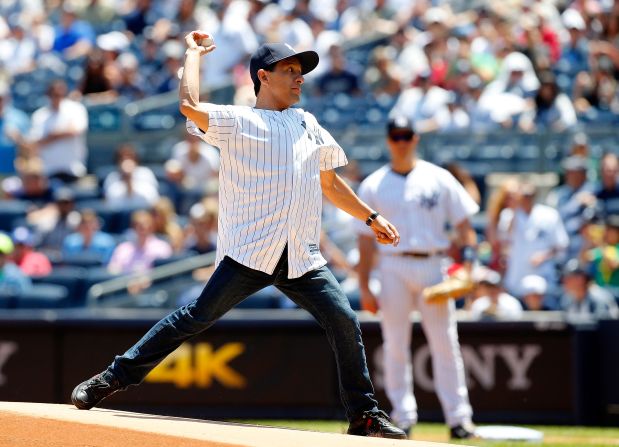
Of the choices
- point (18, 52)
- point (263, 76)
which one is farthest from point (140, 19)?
point (263, 76)

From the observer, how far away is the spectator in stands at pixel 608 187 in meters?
13.2

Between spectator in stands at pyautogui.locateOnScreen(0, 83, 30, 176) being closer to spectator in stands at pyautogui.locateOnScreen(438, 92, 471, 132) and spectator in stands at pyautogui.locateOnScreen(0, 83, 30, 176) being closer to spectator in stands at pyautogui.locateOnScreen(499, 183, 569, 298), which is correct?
spectator in stands at pyautogui.locateOnScreen(438, 92, 471, 132)

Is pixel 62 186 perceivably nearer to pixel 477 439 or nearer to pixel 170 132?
pixel 170 132

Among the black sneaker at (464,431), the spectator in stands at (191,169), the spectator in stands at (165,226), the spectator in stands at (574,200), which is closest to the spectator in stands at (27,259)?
the spectator in stands at (165,226)

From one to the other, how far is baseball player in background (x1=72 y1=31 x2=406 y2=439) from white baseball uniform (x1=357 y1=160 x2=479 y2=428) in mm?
2561

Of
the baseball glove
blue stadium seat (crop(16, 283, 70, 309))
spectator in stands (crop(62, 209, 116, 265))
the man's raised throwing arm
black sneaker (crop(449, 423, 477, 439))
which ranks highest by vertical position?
the man's raised throwing arm

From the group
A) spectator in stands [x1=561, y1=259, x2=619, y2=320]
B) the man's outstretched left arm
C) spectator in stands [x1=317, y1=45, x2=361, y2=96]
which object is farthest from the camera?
spectator in stands [x1=317, y1=45, x2=361, y2=96]

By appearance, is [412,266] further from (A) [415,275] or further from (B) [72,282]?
(B) [72,282]

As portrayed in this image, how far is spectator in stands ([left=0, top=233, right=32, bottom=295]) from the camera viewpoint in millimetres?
12859

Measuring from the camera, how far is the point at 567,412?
35.5 ft

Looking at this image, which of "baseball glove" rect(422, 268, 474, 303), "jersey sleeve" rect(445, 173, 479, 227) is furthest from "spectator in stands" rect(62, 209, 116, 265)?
"baseball glove" rect(422, 268, 474, 303)

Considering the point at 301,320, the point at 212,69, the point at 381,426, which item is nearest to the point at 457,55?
the point at 212,69

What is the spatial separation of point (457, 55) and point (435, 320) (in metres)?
7.60

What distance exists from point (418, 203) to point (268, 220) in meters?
2.97
